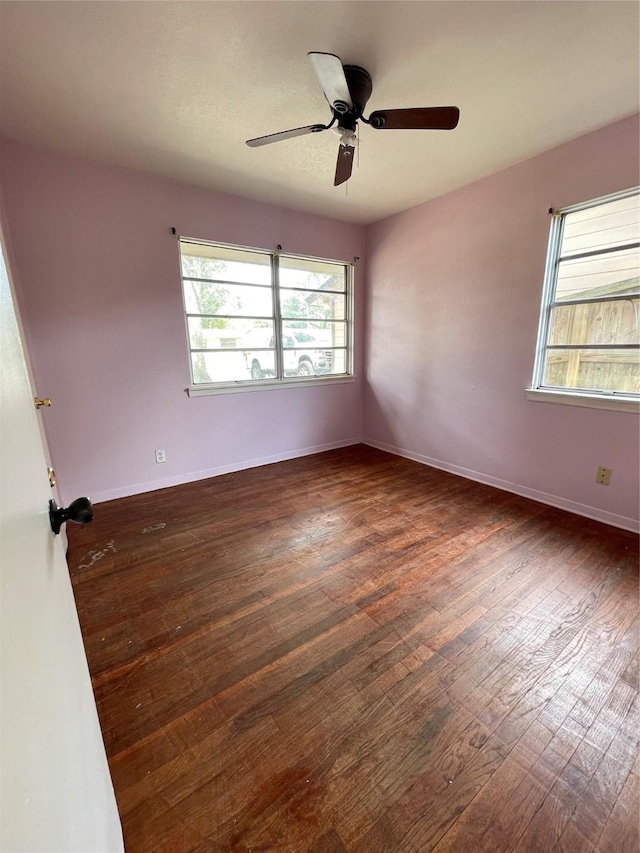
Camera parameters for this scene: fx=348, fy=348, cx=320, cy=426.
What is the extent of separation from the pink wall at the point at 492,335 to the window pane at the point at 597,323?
172 mm

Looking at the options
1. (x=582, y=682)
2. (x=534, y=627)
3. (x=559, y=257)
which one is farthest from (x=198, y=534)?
(x=559, y=257)

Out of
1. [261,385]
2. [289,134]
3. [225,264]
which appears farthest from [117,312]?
[289,134]

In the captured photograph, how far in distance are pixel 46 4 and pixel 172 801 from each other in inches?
112

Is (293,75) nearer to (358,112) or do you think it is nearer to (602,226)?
(358,112)

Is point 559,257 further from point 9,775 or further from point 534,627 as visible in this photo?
point 9,775

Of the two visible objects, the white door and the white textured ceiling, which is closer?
the white door

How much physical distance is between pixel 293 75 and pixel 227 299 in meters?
1.79

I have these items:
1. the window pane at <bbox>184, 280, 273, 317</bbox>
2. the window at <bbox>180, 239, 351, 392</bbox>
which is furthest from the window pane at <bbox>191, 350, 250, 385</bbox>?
the window pane at <bbox>184, 280, 273, 317</bbox>

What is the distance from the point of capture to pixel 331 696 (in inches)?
51.6

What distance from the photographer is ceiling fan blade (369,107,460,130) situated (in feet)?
5.32

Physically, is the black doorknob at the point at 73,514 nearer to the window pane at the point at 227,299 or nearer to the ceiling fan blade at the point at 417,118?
the ceiling fan blade at the point at 417,118

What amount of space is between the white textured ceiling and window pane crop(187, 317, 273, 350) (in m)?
1.18

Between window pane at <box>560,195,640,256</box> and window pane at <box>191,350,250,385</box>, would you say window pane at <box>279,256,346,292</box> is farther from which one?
window pane at <box>560,195,640,256</box>

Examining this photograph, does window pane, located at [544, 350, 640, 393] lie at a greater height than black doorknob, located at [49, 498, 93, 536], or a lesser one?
greater
